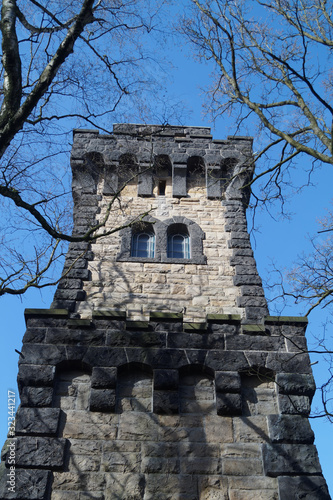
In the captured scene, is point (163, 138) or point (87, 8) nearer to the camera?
point (87, 8)

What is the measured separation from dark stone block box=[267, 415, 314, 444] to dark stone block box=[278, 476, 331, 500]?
0.54 meters

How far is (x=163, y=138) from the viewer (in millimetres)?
14359

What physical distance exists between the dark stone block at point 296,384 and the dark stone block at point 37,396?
332 centimetres

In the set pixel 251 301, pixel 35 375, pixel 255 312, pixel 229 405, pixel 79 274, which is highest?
pixel 79 274

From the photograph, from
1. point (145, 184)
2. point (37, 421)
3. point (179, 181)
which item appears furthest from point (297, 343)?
point (145, 184)

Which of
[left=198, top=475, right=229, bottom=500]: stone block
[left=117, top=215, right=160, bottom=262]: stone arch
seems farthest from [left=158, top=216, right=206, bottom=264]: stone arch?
[left=198, top=475, right=229, bottom=500]: stone block

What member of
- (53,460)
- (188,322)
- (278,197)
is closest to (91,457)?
(53,460)

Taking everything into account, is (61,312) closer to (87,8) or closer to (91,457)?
(91,457)

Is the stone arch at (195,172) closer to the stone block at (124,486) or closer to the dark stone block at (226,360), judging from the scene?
the dark stone block at (226,360)

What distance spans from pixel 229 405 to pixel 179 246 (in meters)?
4.18

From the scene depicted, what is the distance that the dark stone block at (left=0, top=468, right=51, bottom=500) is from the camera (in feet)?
25.5

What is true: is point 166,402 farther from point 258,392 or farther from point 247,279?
point 247,279

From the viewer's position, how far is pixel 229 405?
8.80m

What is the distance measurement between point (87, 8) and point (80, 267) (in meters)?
4.38
